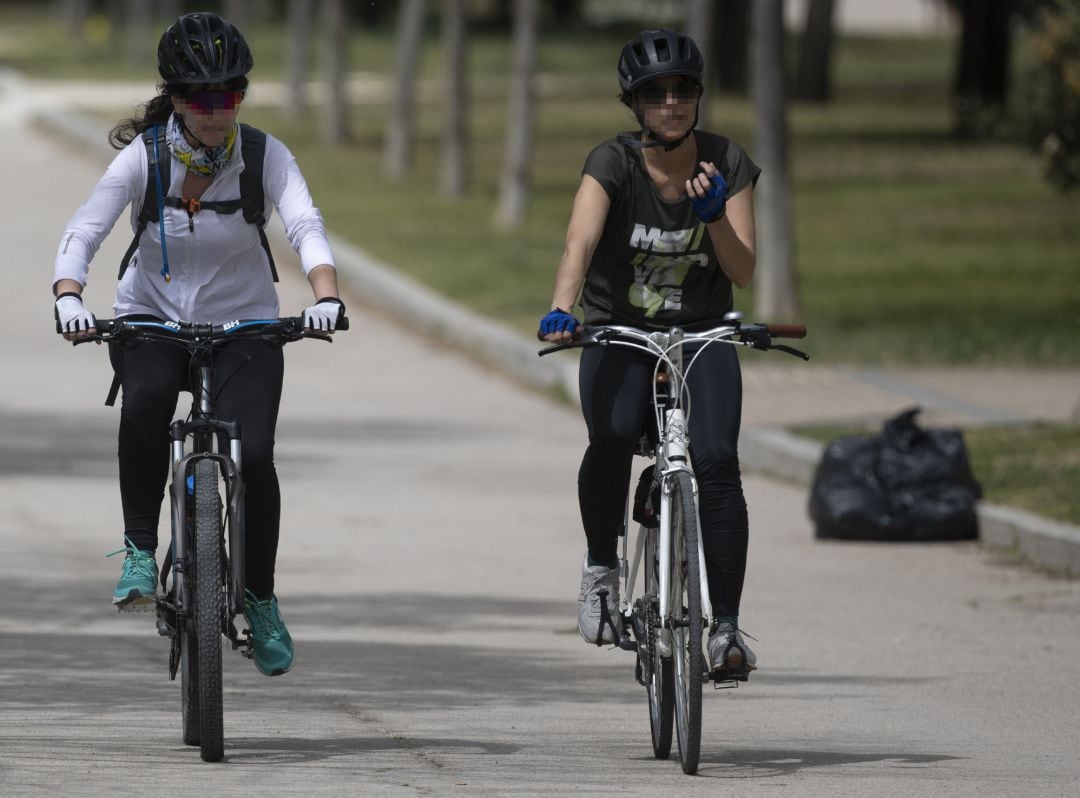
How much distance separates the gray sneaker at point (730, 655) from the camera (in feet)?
21.0

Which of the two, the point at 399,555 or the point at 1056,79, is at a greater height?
the point at 1056,79

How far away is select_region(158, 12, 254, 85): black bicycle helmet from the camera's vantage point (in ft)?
21.3

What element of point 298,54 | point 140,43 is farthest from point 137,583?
point 140,43

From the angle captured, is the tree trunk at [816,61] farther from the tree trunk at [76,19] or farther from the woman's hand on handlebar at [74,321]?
the woman's hand on handlebar at [74,321]

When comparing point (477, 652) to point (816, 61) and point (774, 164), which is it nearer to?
point (774, 164)

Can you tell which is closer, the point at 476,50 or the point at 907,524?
the point at 907,524

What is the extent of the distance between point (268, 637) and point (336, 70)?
95.1ft

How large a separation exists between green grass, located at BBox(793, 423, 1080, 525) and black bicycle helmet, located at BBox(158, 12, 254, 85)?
222 inches

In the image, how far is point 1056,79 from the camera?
742 inches

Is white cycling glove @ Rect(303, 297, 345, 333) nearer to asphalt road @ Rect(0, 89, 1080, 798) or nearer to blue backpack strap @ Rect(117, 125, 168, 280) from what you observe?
blue backpack strap @ Rect(117, 125, 168, 280)

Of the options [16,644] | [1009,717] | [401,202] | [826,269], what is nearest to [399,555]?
[16,644]

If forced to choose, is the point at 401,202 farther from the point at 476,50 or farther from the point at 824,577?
the point at 476,50

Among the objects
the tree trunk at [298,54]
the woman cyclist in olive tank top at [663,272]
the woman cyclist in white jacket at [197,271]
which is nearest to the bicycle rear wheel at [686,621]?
the woman cyclist in olive tank top at [663,272]

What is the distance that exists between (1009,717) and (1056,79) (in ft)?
39.5
